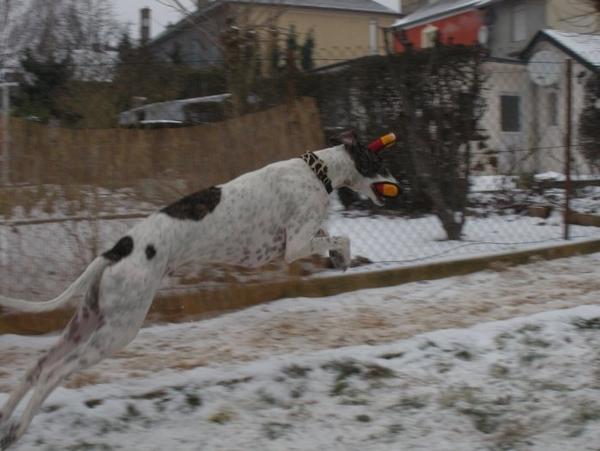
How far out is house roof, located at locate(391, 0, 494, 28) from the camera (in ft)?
87.9

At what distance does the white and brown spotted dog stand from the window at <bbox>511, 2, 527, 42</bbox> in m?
22.2

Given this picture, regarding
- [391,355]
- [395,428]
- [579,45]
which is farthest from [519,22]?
[395,428]

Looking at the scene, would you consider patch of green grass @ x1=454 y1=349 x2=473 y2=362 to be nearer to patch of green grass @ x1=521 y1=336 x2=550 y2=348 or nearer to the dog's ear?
patch of green grass @ x1=521 y1=336 x2=550 y2=348

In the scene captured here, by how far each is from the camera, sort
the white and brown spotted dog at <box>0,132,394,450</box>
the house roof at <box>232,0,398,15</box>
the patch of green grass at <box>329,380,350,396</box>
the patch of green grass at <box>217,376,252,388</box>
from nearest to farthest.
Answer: the white and brown spotted dog at <box>0,132,394,450</box> < the patch of green grass at <box>329,380,350,396</box> < the patch of green grass at <box>217,376,252,388</box> < the house roof at <box>232,0,398,15</box>

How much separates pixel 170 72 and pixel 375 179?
4294mm

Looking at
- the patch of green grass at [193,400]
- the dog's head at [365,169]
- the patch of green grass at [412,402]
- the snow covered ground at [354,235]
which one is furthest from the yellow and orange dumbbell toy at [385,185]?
the patch of green grass at [193,400]

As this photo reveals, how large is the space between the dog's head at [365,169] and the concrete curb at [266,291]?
1.19 m

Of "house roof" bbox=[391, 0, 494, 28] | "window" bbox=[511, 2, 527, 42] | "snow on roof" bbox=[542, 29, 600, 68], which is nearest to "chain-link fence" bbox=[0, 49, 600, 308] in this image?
"snow on roof" bbox=[542, 29, 600, 68]

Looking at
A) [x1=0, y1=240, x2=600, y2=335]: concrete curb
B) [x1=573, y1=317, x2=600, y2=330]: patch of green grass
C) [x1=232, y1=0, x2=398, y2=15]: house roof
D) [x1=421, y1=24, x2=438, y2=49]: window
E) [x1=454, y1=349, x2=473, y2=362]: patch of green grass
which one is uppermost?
[x1=232, y1=0, x2=398, y2=15]: house roof

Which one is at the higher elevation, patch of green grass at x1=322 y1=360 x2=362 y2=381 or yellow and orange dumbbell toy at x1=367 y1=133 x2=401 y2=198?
yellow and orange dumbbell toy at x1=367 y1=133 x2=401 y2=198

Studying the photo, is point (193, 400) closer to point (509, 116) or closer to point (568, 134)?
point (568, 134)

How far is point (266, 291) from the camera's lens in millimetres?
5586

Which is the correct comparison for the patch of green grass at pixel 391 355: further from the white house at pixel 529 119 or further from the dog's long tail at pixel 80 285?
the white house at pixel 529 119

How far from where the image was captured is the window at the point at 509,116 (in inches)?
325
